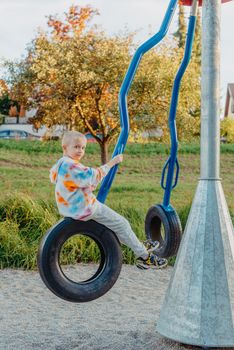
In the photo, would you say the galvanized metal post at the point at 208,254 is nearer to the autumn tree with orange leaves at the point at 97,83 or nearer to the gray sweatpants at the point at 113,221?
the gray sweatpants at the point at 113,221

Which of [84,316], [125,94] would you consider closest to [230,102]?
[84,316]

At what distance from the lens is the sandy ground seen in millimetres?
5191

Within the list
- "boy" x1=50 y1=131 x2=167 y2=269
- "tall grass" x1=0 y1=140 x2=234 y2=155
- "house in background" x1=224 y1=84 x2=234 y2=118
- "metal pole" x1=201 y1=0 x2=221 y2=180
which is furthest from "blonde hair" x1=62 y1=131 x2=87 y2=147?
"house in background" x1=224 y1=84 x2=234 y2=118

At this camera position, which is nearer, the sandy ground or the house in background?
the sandy ground

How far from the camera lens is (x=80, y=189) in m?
3.84

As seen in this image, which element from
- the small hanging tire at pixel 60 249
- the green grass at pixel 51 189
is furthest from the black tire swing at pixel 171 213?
the green grass at pixel 51 189

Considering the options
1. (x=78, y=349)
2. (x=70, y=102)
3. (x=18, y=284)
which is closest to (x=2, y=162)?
(x=70, y=102)

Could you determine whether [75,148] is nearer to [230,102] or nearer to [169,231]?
[169,231]

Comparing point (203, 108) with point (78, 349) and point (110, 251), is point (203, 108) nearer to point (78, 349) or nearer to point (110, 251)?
point (110, 251)

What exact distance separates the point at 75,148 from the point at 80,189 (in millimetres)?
232

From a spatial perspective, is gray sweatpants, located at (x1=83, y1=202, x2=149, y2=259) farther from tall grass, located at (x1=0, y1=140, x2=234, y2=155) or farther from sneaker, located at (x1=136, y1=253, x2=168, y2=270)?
tall grass, located at (x1=0, y1=140, x2=234, y2=155)

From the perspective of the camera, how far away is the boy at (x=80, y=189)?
3.74 metres

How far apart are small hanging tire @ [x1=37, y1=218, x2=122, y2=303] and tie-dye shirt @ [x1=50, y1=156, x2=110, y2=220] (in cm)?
7

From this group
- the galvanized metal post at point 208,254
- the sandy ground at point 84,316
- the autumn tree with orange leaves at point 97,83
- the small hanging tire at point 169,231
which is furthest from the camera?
the autumn tree with orange leaves at point 97,83
